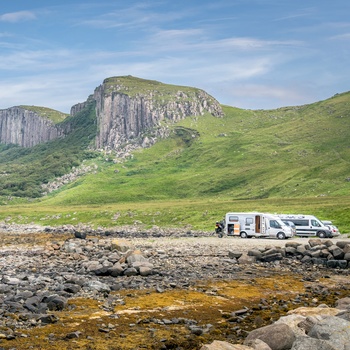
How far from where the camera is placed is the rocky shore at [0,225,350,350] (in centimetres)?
1877

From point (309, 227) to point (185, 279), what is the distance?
4104cm

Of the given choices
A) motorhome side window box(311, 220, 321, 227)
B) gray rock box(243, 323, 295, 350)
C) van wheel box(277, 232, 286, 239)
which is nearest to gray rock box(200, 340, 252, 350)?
gray rock box(243, 323, 295, 350)

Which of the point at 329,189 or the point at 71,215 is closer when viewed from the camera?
the point at 71,215

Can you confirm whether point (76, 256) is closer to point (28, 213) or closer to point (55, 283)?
point (55, 283)

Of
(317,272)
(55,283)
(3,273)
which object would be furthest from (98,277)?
(317,272)

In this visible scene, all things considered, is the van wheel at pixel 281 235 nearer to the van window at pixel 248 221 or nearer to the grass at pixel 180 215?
the van window at pixel 248 221

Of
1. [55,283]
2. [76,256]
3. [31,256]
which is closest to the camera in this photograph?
[55,283]

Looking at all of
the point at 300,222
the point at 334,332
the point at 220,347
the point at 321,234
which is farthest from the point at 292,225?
the point at 220,347

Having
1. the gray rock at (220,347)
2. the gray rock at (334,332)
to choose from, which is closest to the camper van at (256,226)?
the gray rock at (334,332)

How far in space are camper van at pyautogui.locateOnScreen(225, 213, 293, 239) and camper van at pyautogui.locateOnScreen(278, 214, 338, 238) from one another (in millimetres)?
4588

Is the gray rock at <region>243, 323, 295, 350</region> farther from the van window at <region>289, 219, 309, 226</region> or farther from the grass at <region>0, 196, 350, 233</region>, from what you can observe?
the grass at <region>0, 196, 350, 233</region>

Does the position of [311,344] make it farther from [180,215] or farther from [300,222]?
A: [180,215]

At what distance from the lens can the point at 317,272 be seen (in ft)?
127

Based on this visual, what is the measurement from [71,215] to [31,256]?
277ft
